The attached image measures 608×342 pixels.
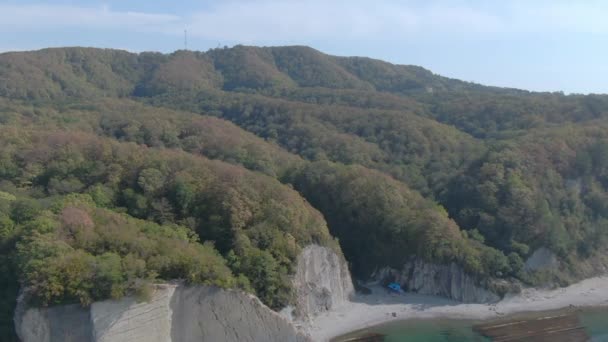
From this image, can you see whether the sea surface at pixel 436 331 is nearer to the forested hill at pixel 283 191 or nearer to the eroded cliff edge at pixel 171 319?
the forested hill at pixel 283 191

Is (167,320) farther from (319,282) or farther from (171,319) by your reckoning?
(319,282)

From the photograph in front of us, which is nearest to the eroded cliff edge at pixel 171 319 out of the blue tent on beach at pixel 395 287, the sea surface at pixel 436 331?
the sea surface at pixel 436 331

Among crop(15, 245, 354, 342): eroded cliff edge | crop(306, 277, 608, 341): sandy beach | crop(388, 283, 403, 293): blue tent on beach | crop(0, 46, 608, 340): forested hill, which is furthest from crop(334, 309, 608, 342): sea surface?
crop(15, 245, 354, 342): eroded cliff edge

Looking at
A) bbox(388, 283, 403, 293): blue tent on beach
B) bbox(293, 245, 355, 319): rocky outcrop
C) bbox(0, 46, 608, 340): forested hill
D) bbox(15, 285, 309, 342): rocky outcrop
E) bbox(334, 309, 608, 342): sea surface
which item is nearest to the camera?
bbox(15, 285, 309, 342): rocky outcrop

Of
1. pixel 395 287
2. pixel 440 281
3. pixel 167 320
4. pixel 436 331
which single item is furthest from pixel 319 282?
pixel 167 320

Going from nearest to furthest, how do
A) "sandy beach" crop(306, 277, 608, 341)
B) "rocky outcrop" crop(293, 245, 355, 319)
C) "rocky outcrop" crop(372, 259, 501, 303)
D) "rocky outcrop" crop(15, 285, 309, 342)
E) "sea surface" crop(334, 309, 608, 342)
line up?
1. "rocky outcrop" crop(15, 285, 309, 342)
2. "sea surface" crop(334, 309, 608, 342)
3. "rocky outcrop" crop(293, 245, 355, 319)
4. "sandy beach" crop(306, 277, 608, 341)
5. "rocky outcrop" crop(372, 259, 501, 303)

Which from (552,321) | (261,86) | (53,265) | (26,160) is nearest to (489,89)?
(261,86)

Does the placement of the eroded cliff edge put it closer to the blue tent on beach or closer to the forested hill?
the forested hill
